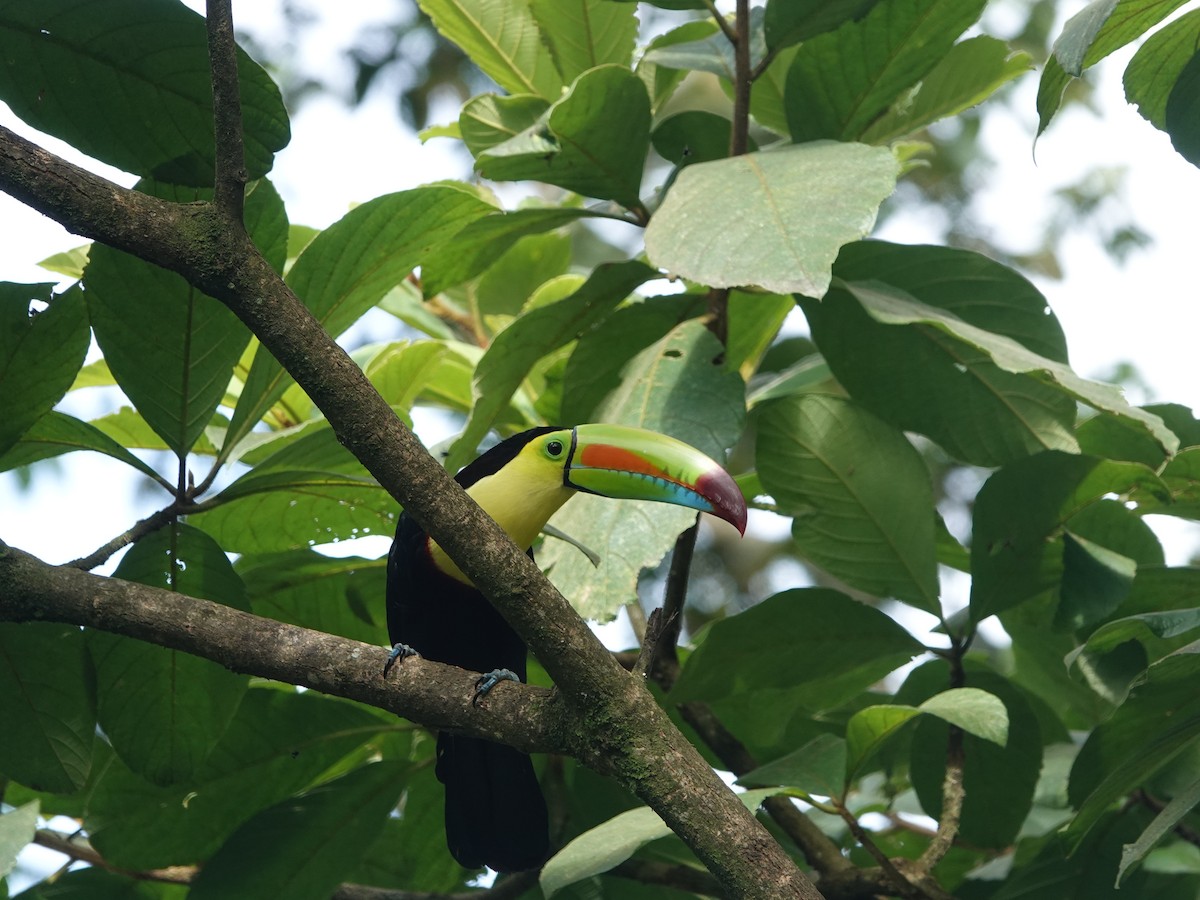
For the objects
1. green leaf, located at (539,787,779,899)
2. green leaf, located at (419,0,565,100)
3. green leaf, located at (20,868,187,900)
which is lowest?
green leaf, located at (539,787,779,899)

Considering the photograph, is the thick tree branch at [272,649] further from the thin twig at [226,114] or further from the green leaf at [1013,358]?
the green leaf at [1013,358]

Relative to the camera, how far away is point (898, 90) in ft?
7.25

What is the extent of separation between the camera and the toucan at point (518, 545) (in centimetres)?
203

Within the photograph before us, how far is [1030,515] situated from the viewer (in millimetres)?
2111

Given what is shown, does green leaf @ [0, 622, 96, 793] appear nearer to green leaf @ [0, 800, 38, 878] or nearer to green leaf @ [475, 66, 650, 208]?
green leaf @ [0, 800, 38, 878]

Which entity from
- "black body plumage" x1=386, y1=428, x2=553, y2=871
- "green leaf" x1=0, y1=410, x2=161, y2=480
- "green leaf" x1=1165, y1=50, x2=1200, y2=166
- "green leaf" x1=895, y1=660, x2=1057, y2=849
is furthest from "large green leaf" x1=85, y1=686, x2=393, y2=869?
"green leaf" x1=1165, y1=50, x2=1200, y2=166

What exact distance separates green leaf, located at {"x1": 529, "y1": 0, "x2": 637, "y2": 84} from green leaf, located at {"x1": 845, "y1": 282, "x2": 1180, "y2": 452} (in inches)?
27.6

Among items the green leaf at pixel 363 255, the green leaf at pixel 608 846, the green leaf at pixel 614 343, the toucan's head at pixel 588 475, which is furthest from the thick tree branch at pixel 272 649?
the green leaf at pixel 614 343

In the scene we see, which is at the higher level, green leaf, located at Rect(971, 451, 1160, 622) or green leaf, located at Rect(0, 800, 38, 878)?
green leaf, located at Rect(971, 451, 1160, 622)

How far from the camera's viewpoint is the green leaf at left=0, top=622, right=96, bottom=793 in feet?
6.26

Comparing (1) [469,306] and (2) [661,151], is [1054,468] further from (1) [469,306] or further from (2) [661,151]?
(1) [469,306]

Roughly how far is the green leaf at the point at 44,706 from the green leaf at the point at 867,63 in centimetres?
153

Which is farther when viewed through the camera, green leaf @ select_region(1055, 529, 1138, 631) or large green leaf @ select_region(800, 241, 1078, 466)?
large green leaf @ select_region(800, 241, 1078, 466)

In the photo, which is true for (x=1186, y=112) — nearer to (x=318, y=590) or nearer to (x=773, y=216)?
(x=773, y=216)
